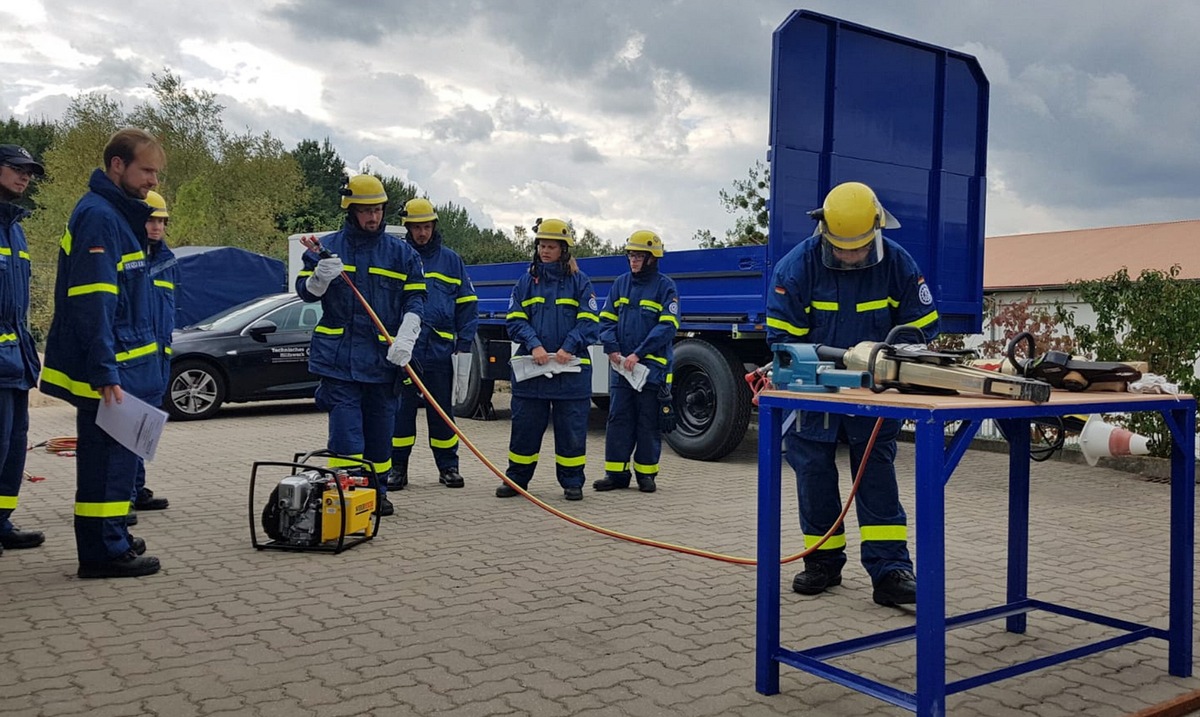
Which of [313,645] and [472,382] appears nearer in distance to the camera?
[313,645]

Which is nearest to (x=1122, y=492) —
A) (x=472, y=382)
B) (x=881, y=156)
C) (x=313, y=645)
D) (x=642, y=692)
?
(x=881, y=156)

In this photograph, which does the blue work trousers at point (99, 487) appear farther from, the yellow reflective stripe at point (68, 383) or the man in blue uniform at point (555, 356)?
the man in blue uniform at point (555, 356)

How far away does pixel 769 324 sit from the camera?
461cm

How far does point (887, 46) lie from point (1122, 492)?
13.7 feet

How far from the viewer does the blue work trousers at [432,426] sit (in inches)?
300

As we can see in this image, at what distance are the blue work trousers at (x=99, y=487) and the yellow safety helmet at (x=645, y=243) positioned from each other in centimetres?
401

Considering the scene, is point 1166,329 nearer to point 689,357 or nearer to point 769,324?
→ point 689,357

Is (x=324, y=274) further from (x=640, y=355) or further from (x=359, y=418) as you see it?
(x=640, y=355)

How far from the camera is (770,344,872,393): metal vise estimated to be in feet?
11.5

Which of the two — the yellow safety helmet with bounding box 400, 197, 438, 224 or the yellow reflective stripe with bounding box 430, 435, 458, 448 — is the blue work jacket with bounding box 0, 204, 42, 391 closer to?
the yellow safety helmet with bounding box 400, 197, 438, 224

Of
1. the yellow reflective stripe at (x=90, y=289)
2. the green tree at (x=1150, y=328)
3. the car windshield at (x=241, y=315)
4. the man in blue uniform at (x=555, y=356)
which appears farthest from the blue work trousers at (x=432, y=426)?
the green tree at (x=1150, y=328)

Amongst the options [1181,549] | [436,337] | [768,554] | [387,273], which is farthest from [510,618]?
[436,337]

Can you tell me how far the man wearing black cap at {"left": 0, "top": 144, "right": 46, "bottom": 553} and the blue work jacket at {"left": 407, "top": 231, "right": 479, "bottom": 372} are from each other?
111 inches

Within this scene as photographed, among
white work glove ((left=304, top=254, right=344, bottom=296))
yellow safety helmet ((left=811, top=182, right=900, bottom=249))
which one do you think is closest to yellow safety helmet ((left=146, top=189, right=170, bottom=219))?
white work glove ((left=304, top=254, right=344, bottom=296))
